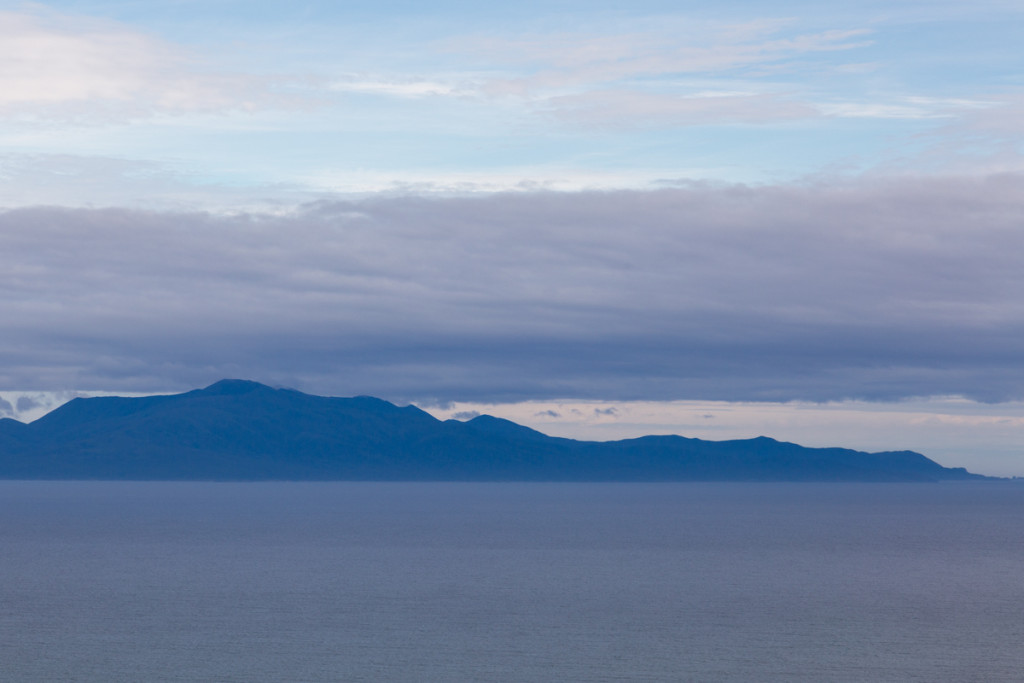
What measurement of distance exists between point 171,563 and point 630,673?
7400 cm

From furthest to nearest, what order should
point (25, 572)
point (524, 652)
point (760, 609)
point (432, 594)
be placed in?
point (25, 572), point (432, 594), point (760, 609), point (524, 652)

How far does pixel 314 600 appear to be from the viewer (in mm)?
90938

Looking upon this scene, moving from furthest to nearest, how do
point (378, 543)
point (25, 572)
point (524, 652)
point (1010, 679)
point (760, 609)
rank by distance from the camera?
point (378, 543) → point (25, 572) → point (760, 609) → point (524, 652) → point (1010, 679)

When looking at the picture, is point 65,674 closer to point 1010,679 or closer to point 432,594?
point 432,594

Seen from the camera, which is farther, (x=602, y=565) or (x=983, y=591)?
(x=602, y=565)

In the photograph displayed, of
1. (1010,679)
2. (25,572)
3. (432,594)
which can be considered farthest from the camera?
(25,572)

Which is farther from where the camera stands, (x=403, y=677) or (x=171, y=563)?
(x=171, y=563)

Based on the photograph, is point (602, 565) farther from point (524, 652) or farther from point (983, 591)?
point (524, 652)

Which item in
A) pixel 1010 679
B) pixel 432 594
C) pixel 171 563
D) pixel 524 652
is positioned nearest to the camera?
pixel 1010 679

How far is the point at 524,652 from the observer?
69.6 metres

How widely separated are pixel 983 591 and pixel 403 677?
6158 centimetres

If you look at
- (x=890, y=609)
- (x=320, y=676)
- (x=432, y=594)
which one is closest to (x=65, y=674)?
(x=320, y=676)

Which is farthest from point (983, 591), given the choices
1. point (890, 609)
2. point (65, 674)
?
point (65, 674)

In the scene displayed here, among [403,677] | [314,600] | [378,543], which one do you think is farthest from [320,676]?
[378,543]
